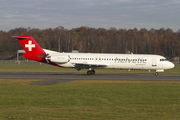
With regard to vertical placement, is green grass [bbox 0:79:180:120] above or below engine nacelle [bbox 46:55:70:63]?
below

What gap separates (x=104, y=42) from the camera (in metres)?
115

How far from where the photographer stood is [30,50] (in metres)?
33.5

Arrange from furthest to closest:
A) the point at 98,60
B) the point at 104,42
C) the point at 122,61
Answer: the point at 104,42, the point at 98,60, the point at 122,61

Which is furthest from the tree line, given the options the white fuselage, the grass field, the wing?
the grass field

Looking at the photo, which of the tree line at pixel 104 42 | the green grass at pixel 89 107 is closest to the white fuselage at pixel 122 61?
the green grass at pixel 89 107

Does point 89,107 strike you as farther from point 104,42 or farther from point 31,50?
point 104,42

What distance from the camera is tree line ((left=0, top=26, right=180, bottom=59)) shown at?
106 metres

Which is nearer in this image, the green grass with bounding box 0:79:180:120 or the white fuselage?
the green grass with bounding box 0:79:180:120

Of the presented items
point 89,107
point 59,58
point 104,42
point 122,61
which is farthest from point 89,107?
point 104,42

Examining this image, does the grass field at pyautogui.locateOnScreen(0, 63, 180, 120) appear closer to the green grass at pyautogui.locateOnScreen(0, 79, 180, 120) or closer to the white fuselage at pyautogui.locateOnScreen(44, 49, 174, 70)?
the green grass at pyautogui.locateOnScreen(0, 79, 180, 120)

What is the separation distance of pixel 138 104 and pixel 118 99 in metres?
1.66

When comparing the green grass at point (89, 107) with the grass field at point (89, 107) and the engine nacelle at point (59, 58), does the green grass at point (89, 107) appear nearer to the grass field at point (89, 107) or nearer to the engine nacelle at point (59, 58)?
the grass field at point (89, 107)

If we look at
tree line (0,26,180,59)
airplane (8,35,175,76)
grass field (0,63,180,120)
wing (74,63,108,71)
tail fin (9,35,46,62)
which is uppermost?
tree line (0,26,180,59)

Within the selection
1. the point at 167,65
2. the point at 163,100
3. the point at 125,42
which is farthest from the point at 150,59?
the point at 125,42
